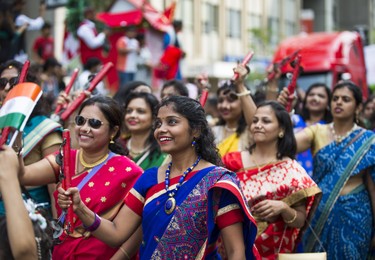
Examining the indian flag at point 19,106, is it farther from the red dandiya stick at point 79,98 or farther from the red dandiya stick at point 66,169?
the red dandiya stick at point 79,98

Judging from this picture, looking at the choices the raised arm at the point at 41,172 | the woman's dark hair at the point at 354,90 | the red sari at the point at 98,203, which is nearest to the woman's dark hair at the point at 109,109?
the red sari at the point at 98,203

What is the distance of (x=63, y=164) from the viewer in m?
3.91

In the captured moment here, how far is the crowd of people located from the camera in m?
3.97

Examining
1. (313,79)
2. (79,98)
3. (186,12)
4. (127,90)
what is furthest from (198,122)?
(186,12)

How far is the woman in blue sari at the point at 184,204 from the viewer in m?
3.97

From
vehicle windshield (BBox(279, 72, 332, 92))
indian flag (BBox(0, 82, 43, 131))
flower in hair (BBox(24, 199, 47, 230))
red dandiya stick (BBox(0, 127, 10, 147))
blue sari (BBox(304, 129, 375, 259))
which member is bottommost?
blue sari (BBox(304, 129, 375, 259))

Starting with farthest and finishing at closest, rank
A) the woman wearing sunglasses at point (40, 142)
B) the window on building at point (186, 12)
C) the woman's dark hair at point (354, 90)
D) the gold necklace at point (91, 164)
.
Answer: the window on building at point (186, 12) → the woman's dark hair at point (354, 90) → the woman wearing sunglasses at point (40, 142) → the gold necklace at point (91, 164)

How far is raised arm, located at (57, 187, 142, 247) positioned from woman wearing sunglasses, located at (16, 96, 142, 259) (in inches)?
10.8

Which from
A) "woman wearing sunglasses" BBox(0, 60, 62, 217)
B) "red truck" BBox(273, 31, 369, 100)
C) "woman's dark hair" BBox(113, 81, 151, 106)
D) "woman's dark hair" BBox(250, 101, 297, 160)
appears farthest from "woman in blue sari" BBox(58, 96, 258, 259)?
"red truck" BBox(273, 31, 369, 100)

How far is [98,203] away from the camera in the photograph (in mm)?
4504

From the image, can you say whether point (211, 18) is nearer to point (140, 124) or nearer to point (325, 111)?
point (325, 111)

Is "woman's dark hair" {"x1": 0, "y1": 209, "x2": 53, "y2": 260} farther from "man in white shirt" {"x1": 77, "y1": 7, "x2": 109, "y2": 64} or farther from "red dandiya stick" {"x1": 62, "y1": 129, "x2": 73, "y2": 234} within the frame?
"man in white shirt" {"x1": 77, "y1": 7, "x2": 109, "y2": 64}

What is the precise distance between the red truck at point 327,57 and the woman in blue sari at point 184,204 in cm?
1008

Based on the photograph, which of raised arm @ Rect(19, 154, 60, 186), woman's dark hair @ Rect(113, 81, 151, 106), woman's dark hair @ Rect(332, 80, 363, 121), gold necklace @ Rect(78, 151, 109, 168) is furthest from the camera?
woman's dark hair @ Rect(113, 81, 151, 106)
